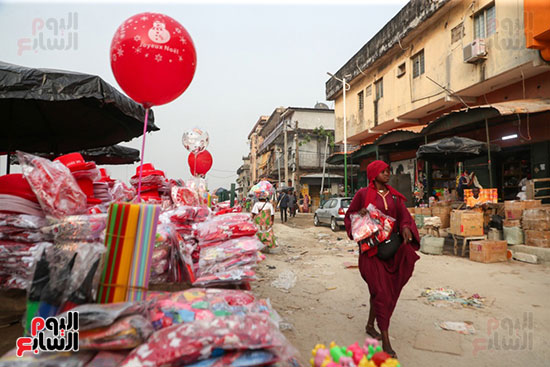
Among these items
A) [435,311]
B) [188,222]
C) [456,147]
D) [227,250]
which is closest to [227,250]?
[227,250]

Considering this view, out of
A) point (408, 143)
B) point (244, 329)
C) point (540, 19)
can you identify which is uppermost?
point (540, 19)

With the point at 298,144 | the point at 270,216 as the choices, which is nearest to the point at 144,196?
the point at 270,216

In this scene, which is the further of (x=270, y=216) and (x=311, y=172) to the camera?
(x=311, y=172)

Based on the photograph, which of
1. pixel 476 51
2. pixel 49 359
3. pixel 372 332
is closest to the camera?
pixel 49 359

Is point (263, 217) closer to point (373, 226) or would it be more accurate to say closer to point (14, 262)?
point (373, 226)

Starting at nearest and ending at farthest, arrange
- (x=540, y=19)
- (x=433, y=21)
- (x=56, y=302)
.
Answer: (x=56, y=302), (x=540, y=19), (x=433, y=21)

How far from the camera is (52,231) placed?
2070 millimetres

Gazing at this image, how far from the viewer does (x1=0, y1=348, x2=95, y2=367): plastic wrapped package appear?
1.32 m

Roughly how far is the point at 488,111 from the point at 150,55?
923cm

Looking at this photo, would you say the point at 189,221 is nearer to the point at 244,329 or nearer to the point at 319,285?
the point at 244,329

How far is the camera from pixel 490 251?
21.7 ft

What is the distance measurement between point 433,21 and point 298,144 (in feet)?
62.2

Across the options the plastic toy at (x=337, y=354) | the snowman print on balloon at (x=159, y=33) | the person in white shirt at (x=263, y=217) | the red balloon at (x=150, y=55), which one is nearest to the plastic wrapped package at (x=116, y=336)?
the plastic toy at (x=337, y=354)

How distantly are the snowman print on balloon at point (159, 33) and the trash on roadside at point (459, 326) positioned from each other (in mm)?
4157
